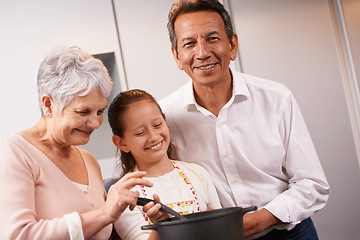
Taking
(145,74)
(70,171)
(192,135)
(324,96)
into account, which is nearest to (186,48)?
(192,135)

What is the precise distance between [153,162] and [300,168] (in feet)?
1.59

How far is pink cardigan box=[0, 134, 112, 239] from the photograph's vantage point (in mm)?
961

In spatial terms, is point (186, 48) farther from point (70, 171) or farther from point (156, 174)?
point (70, 171)

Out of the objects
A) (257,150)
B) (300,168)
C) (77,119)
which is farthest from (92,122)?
(300,168)

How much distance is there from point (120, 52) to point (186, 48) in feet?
3.63

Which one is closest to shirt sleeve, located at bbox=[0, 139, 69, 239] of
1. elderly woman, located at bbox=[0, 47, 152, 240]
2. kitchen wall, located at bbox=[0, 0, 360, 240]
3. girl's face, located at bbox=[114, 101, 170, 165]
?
elderly woman, located at bbox=[0, 47, 152, 240]

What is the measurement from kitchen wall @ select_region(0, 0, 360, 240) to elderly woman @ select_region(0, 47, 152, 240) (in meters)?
1.19

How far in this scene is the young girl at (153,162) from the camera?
1275 millimetres

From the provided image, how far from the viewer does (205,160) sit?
145cm

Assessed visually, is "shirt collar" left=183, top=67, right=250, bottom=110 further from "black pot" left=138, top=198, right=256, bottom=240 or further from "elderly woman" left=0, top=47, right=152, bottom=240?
"black pot" left=138, top=198, right=256, bottom=240

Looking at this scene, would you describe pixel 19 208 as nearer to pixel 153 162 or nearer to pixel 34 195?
pixel 34 195

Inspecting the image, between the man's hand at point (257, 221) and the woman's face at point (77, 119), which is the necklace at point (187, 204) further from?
the woman's face at point (77, 119)

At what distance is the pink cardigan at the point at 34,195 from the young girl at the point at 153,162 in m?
0.16

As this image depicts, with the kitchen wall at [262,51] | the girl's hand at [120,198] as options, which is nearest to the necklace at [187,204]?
the girl's hand at [120,198]
